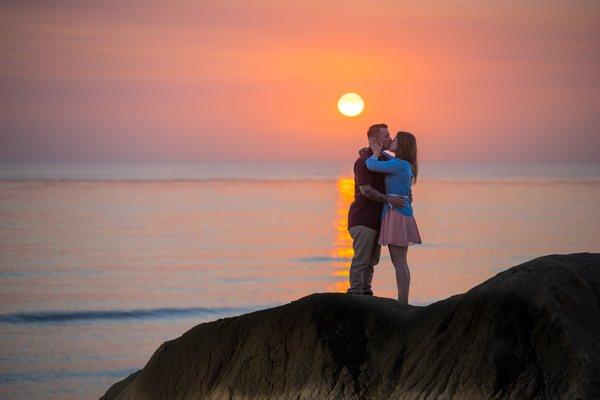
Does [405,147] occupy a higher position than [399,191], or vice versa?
[405,147]

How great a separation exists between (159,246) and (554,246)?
21.8 metres

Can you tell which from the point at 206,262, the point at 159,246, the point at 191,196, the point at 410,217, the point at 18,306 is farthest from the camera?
the point at 191,196

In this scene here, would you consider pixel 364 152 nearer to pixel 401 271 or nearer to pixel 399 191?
pixel 399 191

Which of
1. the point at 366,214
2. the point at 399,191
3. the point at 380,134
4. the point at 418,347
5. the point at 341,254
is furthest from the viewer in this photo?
the point at 341,254

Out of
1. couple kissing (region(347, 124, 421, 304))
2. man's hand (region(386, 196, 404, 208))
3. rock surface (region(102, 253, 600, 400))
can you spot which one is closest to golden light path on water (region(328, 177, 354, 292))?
couple kissing (region(347, 124, 421, 304))

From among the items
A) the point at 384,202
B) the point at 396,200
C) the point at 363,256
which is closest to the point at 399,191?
the point at 396,200

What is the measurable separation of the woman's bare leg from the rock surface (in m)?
1.44

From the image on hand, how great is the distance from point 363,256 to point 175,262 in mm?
39899

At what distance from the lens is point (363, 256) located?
46.2 feet

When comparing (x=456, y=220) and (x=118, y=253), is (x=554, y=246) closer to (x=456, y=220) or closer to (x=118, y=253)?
(x=456, y=220)

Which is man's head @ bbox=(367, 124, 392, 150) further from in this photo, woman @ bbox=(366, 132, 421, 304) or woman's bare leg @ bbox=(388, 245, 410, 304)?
woman's bare leg @ bbox=(388, 245, 410, 304)

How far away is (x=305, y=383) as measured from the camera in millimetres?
11828

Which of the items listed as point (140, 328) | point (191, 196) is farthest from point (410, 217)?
point (191, 196)

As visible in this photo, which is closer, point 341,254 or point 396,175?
point 396,175
